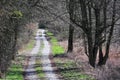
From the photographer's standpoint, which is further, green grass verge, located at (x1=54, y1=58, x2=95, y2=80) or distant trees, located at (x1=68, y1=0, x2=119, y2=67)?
distant trees, located at (x1=68, y1=0, x2=119, y2=67)

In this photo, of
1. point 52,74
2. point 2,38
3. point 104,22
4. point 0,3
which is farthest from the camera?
point 104,22

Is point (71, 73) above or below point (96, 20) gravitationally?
below

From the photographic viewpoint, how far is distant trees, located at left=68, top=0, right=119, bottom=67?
33.1 metres

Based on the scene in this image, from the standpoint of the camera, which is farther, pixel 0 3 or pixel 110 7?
pixel 110 7

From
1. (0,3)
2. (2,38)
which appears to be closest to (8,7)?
(0,3)

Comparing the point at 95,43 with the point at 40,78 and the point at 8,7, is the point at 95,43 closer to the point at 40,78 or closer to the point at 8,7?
the point at 40,78

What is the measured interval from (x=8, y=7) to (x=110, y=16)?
16.7m

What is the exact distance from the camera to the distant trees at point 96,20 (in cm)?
3309

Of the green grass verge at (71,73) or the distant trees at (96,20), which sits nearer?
the green grass verge at (71,73)

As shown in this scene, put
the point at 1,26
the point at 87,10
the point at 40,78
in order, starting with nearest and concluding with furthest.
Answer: the point at 1,26, the point at 40,78, the point at 87,10

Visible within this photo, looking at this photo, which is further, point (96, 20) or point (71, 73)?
point (96, 20)

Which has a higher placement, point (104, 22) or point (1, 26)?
point (1, 26)

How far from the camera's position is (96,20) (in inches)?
1320

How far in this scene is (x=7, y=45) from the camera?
26469mm
